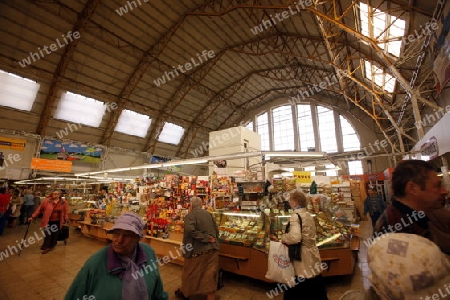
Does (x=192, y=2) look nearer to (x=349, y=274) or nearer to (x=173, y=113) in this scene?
(x=173, y=113)

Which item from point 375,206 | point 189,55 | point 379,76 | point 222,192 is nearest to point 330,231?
point 222,192

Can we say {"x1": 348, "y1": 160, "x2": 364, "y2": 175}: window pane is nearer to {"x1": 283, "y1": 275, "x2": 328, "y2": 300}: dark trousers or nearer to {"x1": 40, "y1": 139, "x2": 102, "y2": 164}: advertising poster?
{"x1": 283, "y1": 275, "x2": 328, "y2": 300}: dark trousers

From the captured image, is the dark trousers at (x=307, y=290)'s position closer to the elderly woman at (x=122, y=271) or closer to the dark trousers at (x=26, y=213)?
the elderly woman at (x=122, y=271)

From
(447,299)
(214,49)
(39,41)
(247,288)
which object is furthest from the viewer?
(214,49)

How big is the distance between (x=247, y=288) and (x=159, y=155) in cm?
1430

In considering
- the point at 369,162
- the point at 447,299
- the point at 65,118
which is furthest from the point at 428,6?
the point at 65,118

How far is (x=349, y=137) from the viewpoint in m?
16.3

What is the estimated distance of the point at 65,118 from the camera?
12.0m

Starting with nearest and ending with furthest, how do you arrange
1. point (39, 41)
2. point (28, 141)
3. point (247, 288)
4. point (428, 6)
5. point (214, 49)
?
point (247, 288) < point (428, 6) < point (39, 41) < point (28, 141) < point (214, 49)

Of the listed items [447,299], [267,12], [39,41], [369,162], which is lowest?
[447,299]

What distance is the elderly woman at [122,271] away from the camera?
140 centimetres

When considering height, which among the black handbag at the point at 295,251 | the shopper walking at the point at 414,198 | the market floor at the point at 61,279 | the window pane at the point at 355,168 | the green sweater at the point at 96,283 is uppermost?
the window pane at the point at 355,168

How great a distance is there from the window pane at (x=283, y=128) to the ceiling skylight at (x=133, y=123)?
35.0 feet

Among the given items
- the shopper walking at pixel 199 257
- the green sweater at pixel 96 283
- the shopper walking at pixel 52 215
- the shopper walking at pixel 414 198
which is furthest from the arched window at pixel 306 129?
the green sweater at pixel 96 283
